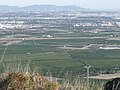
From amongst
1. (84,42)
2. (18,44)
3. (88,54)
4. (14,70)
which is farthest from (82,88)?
(84,42)

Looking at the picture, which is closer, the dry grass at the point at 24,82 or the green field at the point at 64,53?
the dry grass at the point at 24,82

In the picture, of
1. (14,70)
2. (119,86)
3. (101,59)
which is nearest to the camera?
(14,70)

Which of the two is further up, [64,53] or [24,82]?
[24,82]

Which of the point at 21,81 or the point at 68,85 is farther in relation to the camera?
the point at 68,85

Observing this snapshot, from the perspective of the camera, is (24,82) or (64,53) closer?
(24,82)

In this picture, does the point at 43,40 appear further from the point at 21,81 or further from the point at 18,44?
the point at 21,81

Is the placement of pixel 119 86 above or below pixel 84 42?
above

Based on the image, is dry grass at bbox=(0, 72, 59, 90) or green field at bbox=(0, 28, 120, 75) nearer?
dry grass at bbox=(0, 72, 59, 90)

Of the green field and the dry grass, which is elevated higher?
the dry grass

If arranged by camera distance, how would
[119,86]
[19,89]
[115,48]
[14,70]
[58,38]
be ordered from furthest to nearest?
[58,38] → [115,48] → [119,86] → [14,70] → [19,89]

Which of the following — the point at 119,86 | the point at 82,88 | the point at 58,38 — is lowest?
the point at 58,38

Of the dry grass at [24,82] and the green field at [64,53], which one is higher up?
the dry grass at [24,82]
